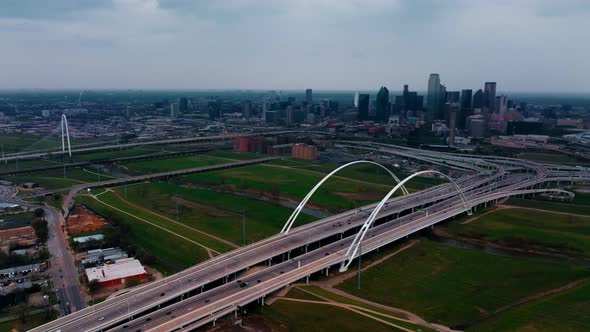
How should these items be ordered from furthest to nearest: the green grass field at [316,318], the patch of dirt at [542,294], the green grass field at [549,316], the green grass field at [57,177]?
the green grass field at [57,177]
the patch of dirt at [542,294]
the green grass field at [316,318]
the green grass field at [549,316]

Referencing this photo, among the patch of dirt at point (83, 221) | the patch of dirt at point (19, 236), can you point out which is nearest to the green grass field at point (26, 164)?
the patch of dirt at point (83, 221)

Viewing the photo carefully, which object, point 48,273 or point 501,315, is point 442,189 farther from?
point 48,273

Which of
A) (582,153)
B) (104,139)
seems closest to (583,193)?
(582,153)

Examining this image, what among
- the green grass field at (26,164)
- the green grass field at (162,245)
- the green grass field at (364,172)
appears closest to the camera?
the green grass field at (162,245)

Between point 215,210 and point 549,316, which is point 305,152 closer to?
point 215,210

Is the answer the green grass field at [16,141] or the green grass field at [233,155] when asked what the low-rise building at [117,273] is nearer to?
the green grass field at [233,155]

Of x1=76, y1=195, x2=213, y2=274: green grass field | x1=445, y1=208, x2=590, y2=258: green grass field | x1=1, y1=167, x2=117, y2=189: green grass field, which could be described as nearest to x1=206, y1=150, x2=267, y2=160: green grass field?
x1=1, y1=167, x2=117, y2=189: green grass field

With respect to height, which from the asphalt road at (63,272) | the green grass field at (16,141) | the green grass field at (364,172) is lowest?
the asphalt road at (63,272)
